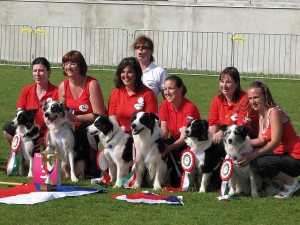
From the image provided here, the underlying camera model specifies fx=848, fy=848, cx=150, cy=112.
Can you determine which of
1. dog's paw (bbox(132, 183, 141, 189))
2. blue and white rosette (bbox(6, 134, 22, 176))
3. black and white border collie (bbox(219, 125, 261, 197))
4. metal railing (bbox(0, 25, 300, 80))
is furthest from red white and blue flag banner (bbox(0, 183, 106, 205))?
metal railing (bbox(0, 25, 300, 80))

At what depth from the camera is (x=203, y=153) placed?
9.20 metres

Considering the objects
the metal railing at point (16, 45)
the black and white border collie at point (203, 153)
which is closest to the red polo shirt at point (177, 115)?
the black and white border collie at point (203, 153)

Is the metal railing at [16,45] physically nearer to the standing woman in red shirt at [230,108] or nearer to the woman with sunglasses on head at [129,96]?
the woman with sunglasses on head at [129,96]

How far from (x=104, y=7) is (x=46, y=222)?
1771 centimetres

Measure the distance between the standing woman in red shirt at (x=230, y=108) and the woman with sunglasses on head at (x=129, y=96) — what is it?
29.1 inches

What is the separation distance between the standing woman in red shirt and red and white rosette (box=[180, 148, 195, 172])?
0.31 meters

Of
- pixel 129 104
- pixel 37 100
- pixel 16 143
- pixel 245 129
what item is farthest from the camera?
pixel 37 100

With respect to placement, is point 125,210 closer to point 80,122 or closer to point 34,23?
point 80,122

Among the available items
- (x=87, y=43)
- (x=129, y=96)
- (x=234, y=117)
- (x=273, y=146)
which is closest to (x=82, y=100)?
(x=129, y=96)

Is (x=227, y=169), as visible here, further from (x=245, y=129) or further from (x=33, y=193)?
(x=33, y=193)

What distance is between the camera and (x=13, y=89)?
17.7m

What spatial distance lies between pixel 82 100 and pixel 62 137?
531mm

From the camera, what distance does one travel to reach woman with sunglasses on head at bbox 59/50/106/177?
1009cm

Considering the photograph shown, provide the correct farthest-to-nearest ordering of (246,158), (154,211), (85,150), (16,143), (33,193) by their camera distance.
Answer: (85,150)
(16,143)
(246,158)
(33,193)
(154,211)
